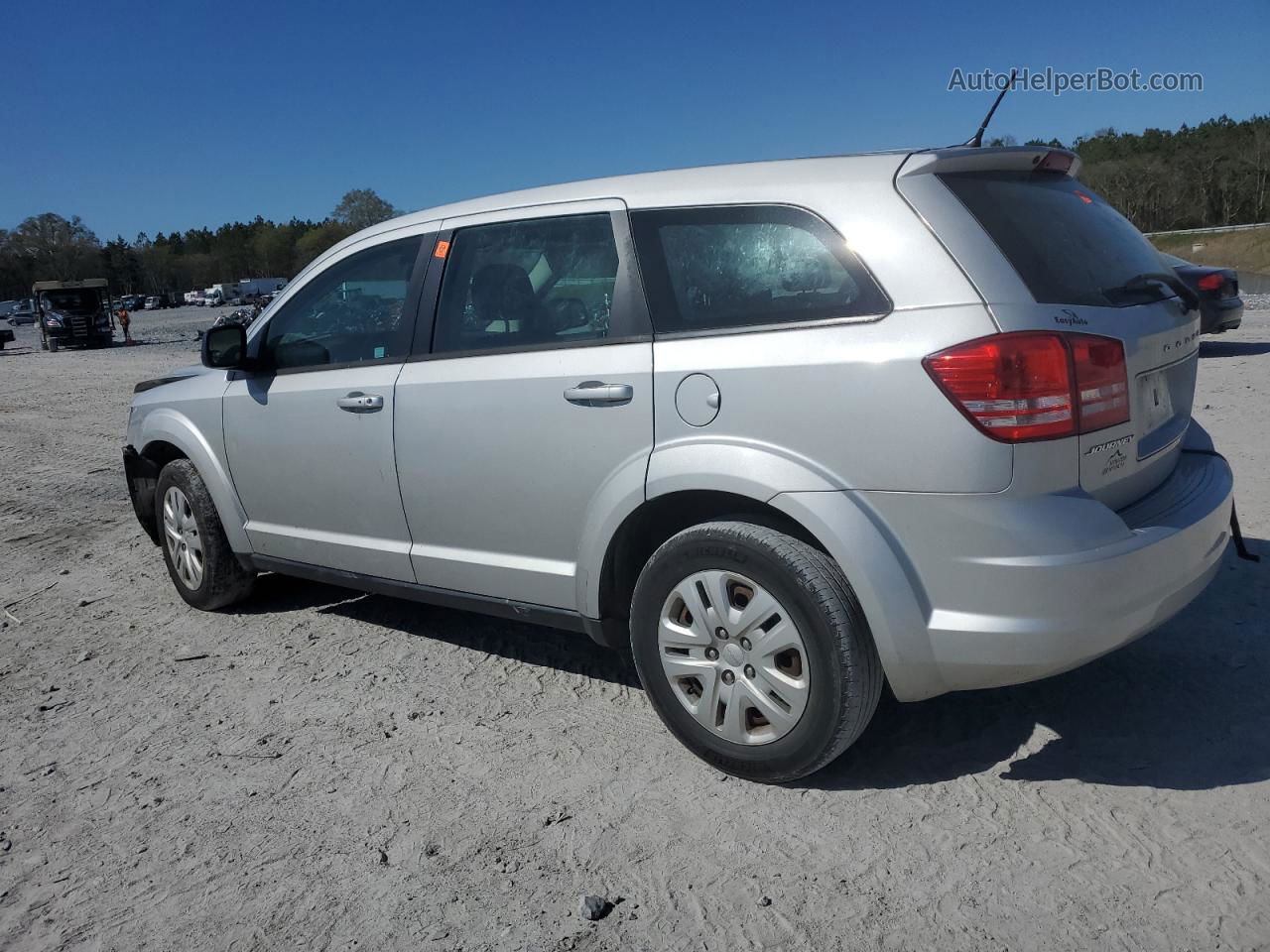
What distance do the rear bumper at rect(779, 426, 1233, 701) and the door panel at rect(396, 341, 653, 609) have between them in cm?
76

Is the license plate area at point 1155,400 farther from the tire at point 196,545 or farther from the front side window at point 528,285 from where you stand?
the tire at point 196,545

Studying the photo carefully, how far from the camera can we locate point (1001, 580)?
8.79 feet

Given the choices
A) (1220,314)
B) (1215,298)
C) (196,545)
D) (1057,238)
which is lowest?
(196,545)

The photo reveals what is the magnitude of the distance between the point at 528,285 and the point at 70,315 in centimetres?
3937

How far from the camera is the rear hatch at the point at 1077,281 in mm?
2768

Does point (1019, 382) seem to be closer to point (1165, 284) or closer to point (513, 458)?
point (1165, 284)

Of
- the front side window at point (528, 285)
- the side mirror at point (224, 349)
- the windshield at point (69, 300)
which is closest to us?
the front side window at point (528, 285)

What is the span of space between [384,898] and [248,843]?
0.57m

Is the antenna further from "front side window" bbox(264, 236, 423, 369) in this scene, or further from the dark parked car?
the dark parked car

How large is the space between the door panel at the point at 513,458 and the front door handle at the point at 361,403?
126mm

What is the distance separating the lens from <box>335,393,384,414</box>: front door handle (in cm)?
402

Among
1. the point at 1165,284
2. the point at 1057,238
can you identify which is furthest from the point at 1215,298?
the point at 1057,238

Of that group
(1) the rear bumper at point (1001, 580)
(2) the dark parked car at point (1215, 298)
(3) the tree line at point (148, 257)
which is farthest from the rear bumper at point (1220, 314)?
(3) the tree line at point (148, 257)

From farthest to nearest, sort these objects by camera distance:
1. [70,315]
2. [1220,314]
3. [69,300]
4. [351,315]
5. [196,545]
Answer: [69,300]
[70,315]
[1220,314]
[196,545]
[351,315]
